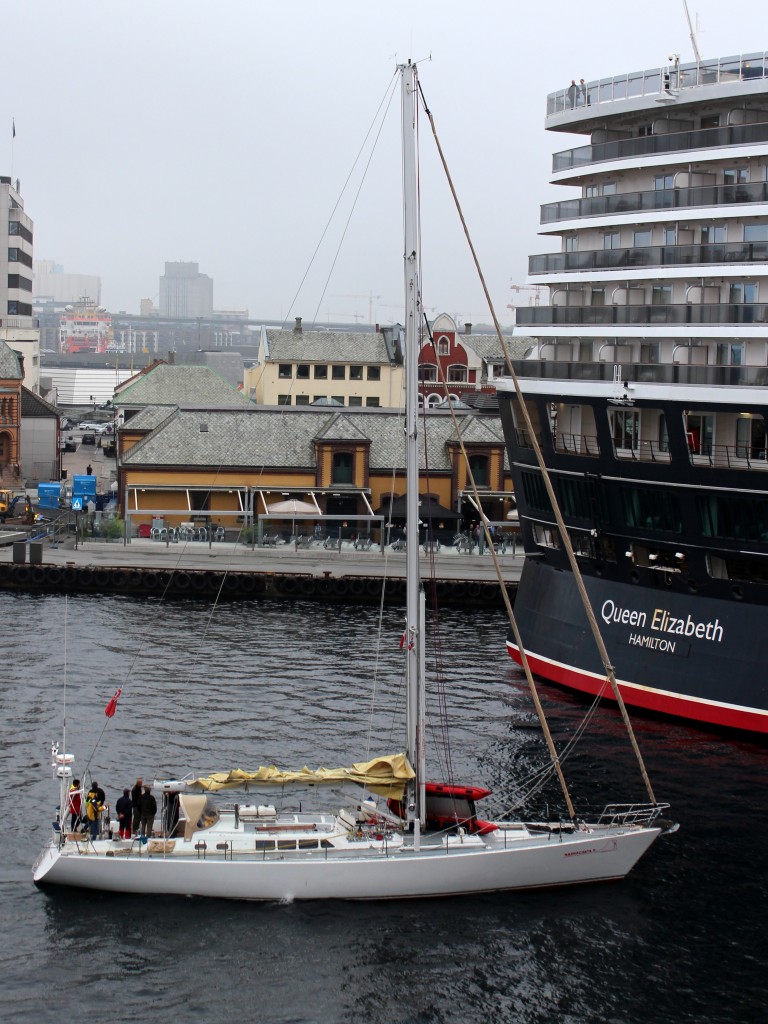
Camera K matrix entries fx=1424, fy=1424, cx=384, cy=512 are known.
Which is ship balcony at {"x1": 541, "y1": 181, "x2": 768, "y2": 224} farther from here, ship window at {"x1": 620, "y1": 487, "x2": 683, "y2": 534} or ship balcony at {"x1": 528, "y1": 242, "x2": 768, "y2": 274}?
ship window at {"x1": 620, "y1": 487, "x2": 683, "y2": 534}

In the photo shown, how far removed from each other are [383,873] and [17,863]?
8448mm

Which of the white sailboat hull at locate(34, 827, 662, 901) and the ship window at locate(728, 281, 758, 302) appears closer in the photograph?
the white sailboat hull at locate(34, 827, 662, 901)

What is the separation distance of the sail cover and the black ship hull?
45.8 feet

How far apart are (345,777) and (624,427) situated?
17.9 m

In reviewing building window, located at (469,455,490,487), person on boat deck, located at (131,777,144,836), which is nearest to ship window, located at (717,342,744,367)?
person on boat deck, located at (131,777,144,836)

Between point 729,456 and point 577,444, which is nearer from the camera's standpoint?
→ point 729,456

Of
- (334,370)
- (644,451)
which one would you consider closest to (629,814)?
(644,451)

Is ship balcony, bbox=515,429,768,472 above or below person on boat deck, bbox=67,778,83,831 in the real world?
above

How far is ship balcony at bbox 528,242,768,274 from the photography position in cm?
4416

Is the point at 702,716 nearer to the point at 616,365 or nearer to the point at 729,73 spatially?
the point at 616,365

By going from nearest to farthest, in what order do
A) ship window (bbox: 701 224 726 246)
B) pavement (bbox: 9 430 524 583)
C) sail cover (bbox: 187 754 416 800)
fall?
sail cover (bbox: 187 754 416 800)
ship window (bbox: 701 224 726 246)
pavement (bbox: 9 430 524 583)

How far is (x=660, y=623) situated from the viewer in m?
44.1

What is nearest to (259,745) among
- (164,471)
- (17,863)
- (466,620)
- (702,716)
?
→ (17,863)

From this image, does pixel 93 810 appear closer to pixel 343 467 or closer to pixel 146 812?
pixel 146 812
